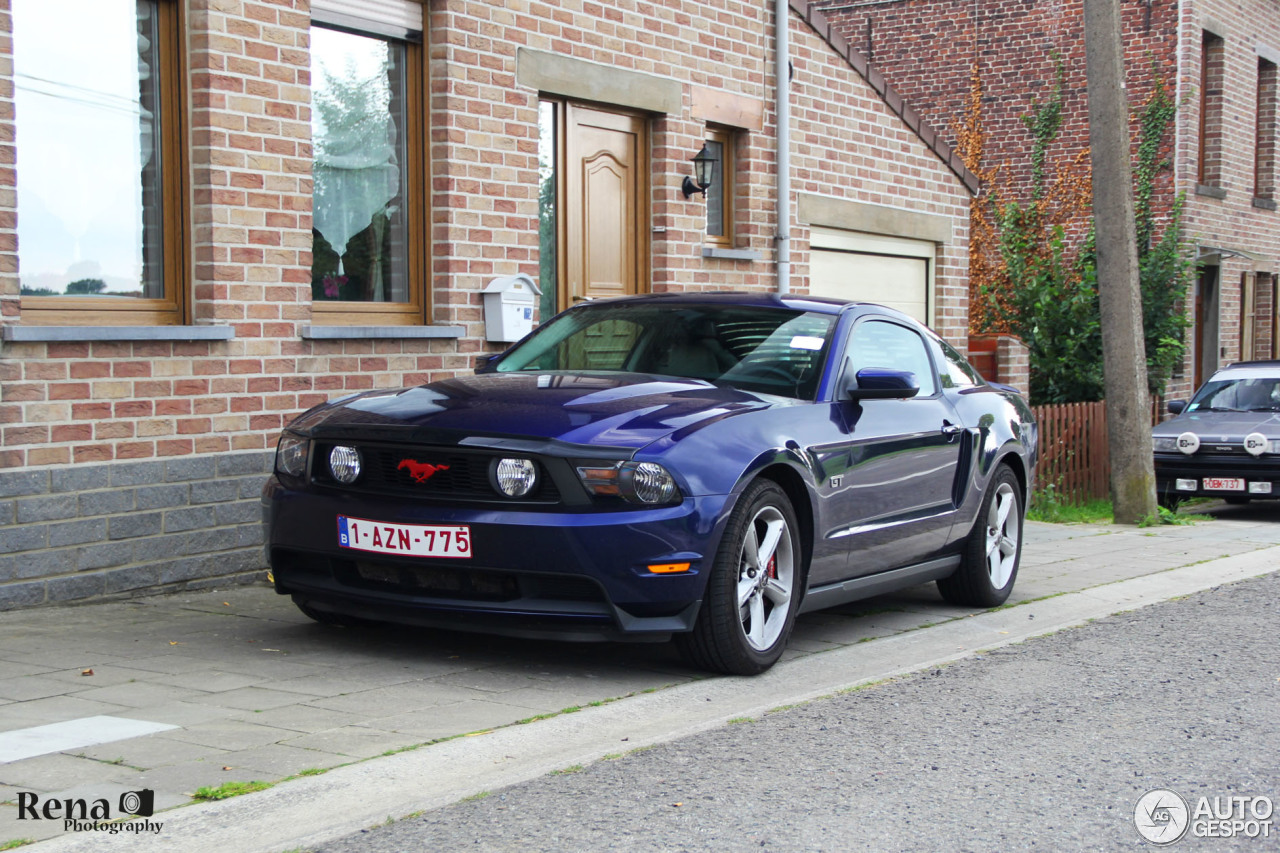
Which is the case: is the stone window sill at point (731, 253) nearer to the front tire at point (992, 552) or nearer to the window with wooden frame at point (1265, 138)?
the front tire at point (992, 552)

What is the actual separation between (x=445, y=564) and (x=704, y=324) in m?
1.99

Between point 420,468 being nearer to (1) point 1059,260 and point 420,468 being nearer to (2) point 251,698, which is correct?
(2) point 251,698

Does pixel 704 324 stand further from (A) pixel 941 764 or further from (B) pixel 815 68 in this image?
(B) pixel 815 68

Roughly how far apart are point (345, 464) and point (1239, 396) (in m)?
12.3

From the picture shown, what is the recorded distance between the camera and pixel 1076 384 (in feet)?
61.2

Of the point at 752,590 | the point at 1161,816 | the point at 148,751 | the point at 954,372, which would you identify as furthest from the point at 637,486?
the point at 954,372

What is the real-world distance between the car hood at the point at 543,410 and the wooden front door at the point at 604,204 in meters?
4.85

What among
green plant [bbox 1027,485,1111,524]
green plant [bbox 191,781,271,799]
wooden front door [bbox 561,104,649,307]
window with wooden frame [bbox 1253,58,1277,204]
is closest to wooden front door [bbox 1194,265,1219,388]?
window with wooden frame [bbox 1253,58,1277,204]

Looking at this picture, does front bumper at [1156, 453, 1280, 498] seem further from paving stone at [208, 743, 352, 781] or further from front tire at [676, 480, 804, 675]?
paving stone at [208, 743, 352, 781]

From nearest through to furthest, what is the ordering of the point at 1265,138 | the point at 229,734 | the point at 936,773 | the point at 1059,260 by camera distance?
the point at 936,773
the point at 229,734
the point at 1059,260
the point at 1265,138

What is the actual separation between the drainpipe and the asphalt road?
693cm

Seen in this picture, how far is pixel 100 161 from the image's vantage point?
801cm

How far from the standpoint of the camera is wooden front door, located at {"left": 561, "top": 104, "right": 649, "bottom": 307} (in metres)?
11.4

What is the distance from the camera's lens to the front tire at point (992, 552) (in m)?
8.03
